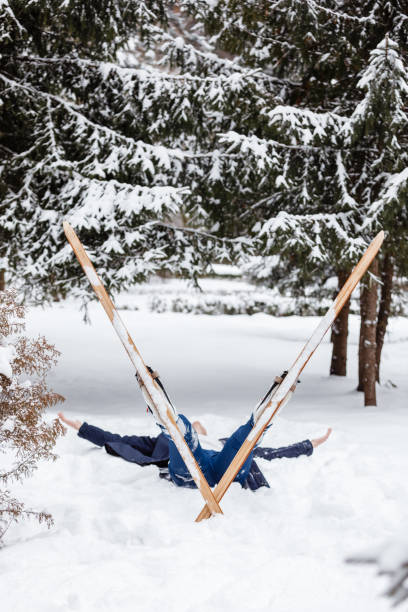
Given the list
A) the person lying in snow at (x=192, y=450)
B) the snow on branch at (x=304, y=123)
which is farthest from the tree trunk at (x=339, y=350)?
the person lying in snow at (x=192, y=450)

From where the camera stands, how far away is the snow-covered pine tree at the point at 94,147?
614cm

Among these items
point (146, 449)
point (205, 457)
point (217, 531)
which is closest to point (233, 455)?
point (205, 457)

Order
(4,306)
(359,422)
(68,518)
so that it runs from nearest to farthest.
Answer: (4,306) → (68,518) → (359,422)

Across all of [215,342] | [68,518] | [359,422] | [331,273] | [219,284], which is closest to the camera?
[68,518]

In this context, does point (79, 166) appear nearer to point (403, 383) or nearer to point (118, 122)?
point (118, 122)

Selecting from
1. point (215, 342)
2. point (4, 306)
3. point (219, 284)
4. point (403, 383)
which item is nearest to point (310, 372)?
point (403, 383)

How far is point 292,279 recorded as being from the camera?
11.1 m

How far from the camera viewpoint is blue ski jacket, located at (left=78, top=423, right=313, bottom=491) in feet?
13.8

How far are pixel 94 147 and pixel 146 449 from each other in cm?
373

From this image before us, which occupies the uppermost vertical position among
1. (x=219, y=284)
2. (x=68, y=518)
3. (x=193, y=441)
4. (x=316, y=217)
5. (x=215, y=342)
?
(x=316, y=217)

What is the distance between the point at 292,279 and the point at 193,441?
26.3 ft

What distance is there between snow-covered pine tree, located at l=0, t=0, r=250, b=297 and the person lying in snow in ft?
7.45

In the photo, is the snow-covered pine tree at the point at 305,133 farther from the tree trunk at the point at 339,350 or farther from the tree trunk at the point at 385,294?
the tree trunk at the point at 339,350

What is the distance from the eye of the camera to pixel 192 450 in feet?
11.4
